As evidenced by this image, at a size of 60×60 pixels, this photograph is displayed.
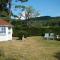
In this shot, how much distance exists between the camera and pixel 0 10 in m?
45.0

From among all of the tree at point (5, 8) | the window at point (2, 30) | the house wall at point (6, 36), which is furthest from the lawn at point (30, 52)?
the tree at point (5, 8)

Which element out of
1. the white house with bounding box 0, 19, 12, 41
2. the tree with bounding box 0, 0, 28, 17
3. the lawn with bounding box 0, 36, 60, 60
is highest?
the tree with bounding box 0, 0, 28, 17

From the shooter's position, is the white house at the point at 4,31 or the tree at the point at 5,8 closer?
the white house at the point at 4,31

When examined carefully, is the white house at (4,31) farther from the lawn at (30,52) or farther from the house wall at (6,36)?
the lawn at (30,52)

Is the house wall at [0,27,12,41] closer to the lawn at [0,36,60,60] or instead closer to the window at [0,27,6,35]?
the window at [0,27,6,35]

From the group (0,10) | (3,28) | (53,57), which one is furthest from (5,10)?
(53,57)

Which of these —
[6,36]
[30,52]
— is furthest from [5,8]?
[30,52]

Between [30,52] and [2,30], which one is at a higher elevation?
[2,30]

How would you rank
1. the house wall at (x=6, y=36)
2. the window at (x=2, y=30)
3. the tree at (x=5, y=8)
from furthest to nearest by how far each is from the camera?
the tree at (x=5, y=8) < the house wall at (x=6, y=36) < the window at (x=2, y=30)

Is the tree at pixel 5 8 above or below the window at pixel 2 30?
above

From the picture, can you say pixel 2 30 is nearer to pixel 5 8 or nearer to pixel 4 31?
pixel 4 31

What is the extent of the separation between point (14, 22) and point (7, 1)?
1105cm

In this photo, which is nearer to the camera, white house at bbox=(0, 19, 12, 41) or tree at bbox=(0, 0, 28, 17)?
white house at bbox=(0, 19, 12, 41)

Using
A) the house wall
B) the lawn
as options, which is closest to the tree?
the house wall
